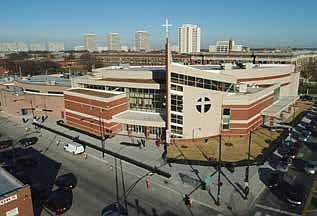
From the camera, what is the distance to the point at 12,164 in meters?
38.6

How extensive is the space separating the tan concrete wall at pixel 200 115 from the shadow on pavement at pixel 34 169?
73.7 ft

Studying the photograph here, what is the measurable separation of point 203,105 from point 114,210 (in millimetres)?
24435

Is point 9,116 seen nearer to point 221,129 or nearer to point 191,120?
point 191,120

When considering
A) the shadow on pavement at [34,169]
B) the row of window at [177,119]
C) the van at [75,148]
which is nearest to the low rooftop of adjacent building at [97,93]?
the van at [75,148]

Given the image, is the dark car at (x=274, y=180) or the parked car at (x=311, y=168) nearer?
the dark car at (x=274, y=180)

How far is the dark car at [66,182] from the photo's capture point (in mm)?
31297

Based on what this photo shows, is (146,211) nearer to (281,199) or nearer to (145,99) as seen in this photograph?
(281,199)

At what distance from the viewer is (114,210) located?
88.1 feet

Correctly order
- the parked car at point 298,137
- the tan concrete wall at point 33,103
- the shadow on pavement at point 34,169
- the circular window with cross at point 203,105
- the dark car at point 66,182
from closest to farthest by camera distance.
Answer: the shadow on pavement at point 34,169 < the dark car at point 66,182 < the circular window with cross at point 203,105 < the parked car at point 298,137 < the tan concrete wall at point 33,103

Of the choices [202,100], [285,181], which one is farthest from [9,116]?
[285,181]

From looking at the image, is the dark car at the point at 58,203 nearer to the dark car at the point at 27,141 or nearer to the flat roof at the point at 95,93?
the dark car at the point at 27,141

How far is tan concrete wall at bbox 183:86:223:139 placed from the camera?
1716 inches

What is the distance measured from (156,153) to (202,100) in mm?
12286

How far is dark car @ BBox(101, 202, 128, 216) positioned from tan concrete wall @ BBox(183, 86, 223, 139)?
20.7 metres
